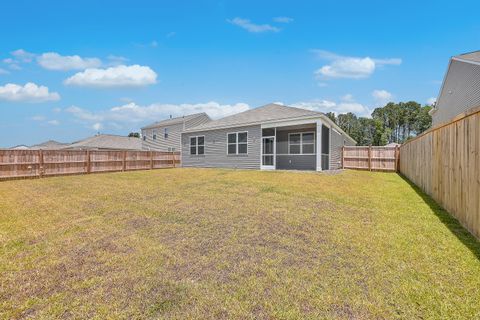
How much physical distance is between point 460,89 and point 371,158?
19.5ft

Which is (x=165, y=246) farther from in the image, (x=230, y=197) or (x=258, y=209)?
(x=230, y=197)

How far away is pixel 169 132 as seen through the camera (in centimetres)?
2938

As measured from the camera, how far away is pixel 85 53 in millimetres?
13867

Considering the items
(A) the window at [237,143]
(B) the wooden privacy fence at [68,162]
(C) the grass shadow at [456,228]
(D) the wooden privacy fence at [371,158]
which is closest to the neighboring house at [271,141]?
(A) the window at [237,143]

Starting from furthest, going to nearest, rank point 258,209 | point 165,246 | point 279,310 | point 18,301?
1. point 258,209
2. point 165,246
3. point 18,301
4. point 279,310

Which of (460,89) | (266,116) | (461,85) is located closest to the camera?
(461,85)

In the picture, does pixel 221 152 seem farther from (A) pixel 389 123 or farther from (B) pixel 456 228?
(A) pixel 389 123

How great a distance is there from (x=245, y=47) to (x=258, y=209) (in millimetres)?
12740

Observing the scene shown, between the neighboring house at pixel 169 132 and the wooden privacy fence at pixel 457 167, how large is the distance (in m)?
23.8

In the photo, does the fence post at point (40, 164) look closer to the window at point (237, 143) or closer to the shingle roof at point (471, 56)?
the window at point (237, 143)

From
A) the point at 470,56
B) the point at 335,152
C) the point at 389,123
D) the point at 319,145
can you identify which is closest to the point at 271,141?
the point at 319,145

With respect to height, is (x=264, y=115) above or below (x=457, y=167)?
above

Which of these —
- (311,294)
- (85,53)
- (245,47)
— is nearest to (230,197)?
(311,294)

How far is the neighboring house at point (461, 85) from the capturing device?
476 inches
